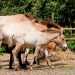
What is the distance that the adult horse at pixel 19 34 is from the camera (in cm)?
1016

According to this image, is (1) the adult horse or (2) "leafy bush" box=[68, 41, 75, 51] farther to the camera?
(2) "leafy bush" box=[68, 41, 75, 51]

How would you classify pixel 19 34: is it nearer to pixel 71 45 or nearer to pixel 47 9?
pixel 71 45

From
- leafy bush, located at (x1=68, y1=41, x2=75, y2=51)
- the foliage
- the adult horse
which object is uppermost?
the adult horse

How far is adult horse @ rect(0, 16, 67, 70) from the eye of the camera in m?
10.2

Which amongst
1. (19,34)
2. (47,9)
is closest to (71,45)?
(47,9)

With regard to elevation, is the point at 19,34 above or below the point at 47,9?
above

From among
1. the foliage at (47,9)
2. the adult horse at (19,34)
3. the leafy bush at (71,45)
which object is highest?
the adult horse at (19,34)

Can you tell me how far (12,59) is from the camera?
10.7 m

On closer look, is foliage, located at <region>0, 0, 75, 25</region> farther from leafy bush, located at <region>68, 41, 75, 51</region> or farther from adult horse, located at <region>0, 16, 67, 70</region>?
adult horse, located at <region>0, 16, 67, 70</region>

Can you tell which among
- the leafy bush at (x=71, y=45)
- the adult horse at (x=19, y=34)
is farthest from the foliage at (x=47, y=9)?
the adult horse at (x=19, y=34)

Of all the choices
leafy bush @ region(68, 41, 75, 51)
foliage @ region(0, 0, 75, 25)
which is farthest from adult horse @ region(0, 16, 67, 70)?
foliage @ region(0, 0, 75, 25)

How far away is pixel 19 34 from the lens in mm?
10148

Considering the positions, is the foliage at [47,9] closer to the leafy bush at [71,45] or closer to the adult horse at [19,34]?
the leafy bush at [71,45]

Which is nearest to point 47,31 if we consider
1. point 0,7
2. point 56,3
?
point 56,3
